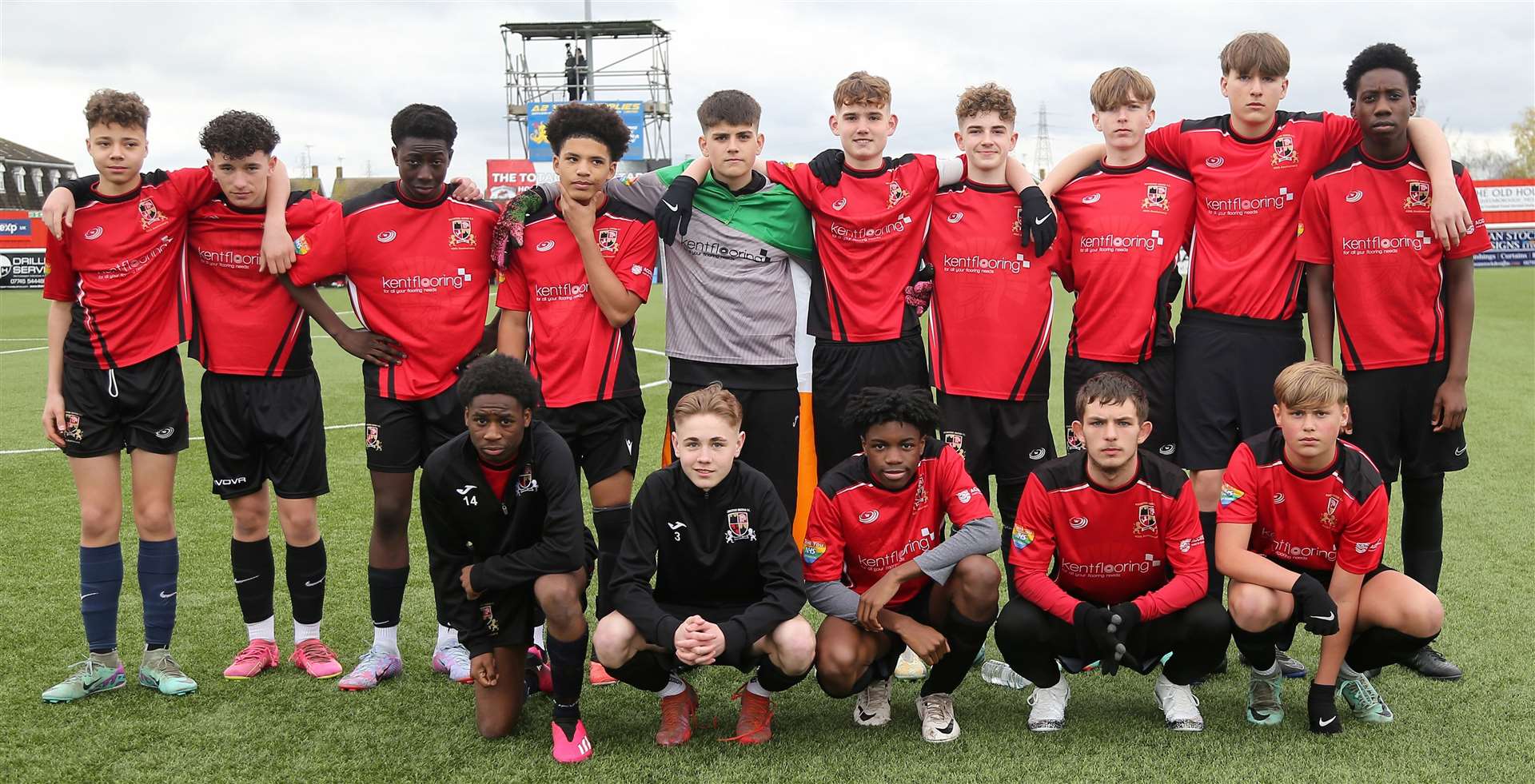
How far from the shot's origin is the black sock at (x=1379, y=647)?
362cm

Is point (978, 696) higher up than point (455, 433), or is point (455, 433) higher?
point (455, 433)

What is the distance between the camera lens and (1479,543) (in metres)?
5.79

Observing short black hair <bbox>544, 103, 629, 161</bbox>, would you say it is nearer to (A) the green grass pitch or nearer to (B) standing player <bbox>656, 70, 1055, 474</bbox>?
(B) standing player <bbox>656, 70, 1055, 474</bbox>

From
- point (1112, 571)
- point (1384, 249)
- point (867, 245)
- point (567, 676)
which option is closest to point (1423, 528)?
A: point (1384, 249)

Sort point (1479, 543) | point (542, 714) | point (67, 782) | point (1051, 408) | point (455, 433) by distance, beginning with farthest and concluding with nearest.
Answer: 1. point (1051, 408)
2. point (1479, 543)
3. point (455, 433)
4. point (542, 714)
5. point (67, 782)

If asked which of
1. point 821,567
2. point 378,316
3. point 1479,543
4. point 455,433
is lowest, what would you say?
point 1479,543

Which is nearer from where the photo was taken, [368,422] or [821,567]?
[821,567]

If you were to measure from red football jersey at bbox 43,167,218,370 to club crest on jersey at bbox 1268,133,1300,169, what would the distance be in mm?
3953

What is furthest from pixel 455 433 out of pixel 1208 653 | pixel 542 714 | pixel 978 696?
pixel 1208 653

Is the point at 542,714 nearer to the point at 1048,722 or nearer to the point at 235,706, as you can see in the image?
the point at 235,706

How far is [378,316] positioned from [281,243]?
16.0 inches

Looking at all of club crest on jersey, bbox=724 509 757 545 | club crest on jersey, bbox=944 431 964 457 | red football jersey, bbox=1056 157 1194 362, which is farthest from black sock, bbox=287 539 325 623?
red football jersey, bbox=1056 157 1194 362

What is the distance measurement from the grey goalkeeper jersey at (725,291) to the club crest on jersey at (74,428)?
201 centimetres

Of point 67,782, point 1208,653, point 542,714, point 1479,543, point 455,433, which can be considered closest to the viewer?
point 67,782
